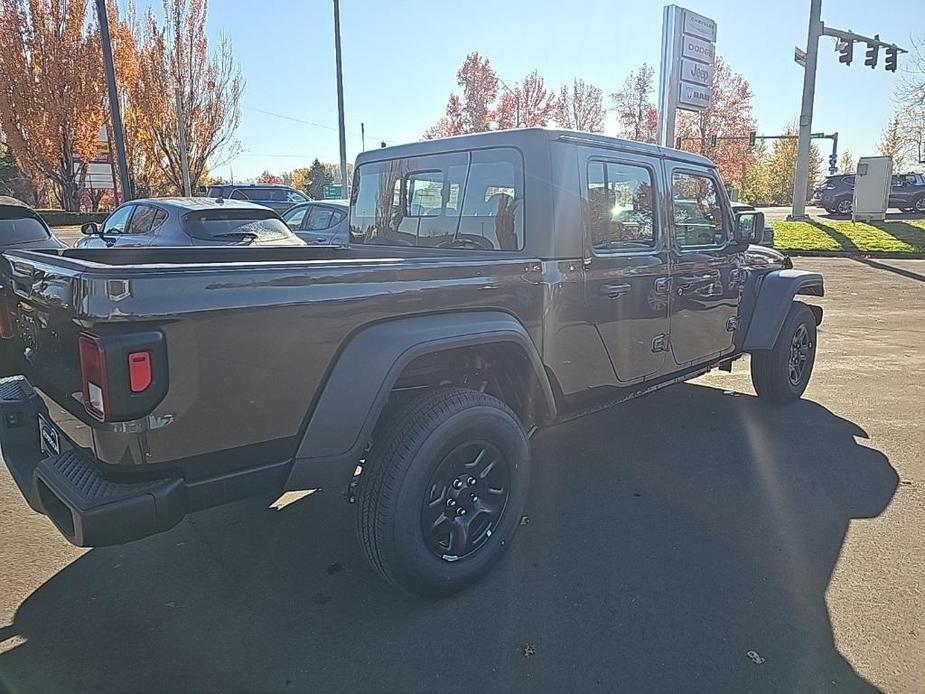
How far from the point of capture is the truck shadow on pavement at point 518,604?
2.32 m

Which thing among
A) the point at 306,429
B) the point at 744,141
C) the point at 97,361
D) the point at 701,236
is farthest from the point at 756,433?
the point at 744,141

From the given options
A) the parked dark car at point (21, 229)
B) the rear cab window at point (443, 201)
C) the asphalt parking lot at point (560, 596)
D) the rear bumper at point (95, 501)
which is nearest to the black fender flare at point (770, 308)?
the asphalt parking lot at point (560, 596)

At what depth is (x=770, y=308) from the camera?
16.3 ft

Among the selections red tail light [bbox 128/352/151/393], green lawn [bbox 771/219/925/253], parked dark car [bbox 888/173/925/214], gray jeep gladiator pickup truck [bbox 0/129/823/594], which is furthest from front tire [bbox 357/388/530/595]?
parked dark car [bbox 888/173/925/214]

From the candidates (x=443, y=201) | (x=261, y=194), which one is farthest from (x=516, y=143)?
(x=261, y=194)

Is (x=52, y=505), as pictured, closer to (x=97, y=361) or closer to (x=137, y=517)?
(x=137, y=517)

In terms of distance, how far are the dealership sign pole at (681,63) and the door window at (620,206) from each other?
10358 mm

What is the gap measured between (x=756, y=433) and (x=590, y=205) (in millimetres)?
2392

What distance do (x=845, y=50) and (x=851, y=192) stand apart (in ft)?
29.7

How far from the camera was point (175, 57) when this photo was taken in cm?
2864

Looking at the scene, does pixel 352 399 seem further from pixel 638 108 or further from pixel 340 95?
pixel 638 108

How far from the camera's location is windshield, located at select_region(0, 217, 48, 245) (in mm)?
6578

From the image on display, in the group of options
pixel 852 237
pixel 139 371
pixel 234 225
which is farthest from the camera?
pixel 852 237

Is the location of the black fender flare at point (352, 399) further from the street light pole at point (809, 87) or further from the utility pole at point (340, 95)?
the street light pole at point (809, 87)
